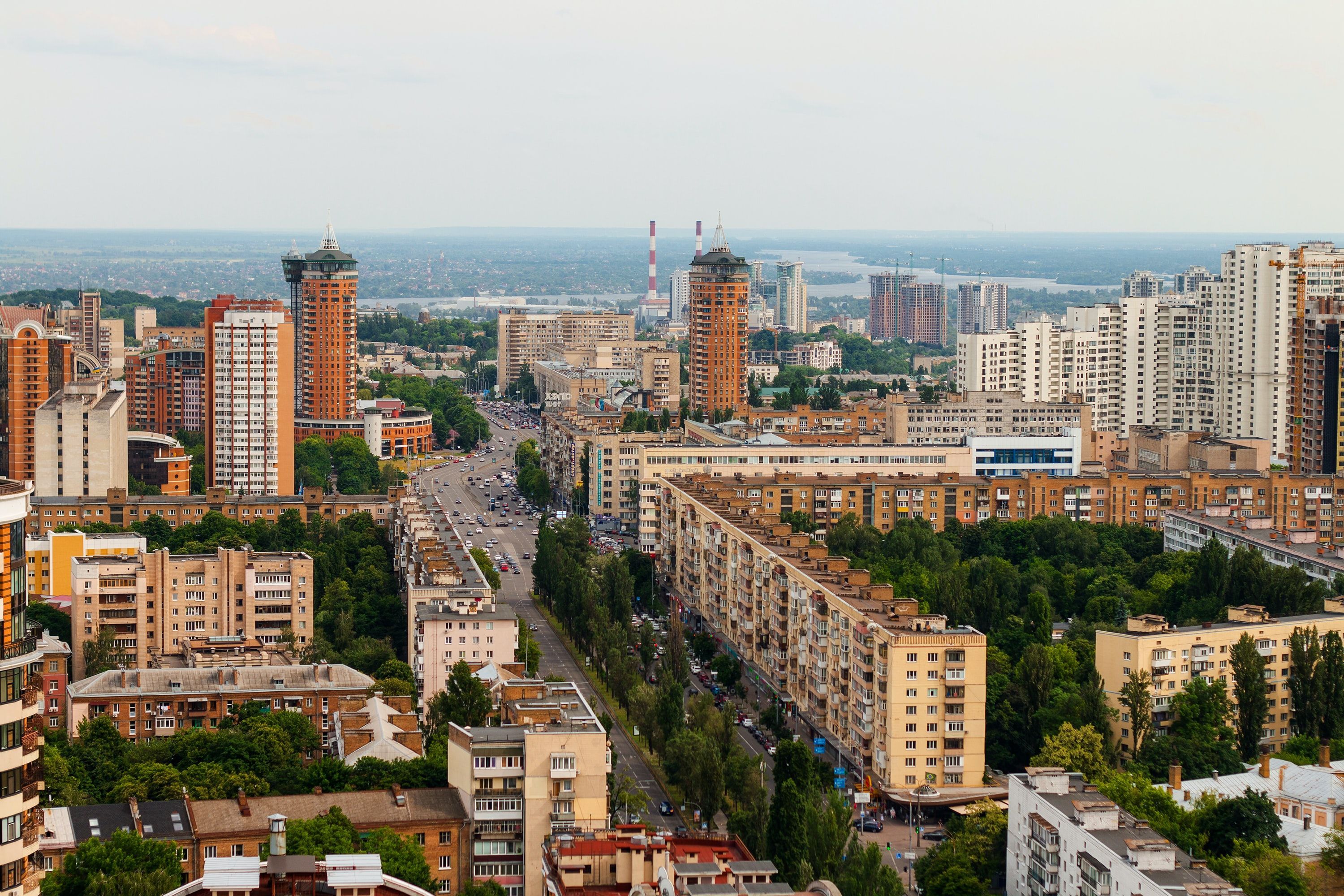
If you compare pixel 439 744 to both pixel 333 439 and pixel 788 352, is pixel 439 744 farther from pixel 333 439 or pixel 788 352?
pixel 788 352

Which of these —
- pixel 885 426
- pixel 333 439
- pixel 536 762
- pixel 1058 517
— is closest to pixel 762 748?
pixel 536 762

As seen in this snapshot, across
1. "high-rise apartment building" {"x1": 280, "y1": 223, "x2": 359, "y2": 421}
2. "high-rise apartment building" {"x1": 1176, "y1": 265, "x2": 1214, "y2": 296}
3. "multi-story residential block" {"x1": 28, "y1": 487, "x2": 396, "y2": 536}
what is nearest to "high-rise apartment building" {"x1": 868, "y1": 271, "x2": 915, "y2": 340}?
"high-rise apartment building" {"x1": 1176, "y1": 265, "x2": 1214, "y2": 296}

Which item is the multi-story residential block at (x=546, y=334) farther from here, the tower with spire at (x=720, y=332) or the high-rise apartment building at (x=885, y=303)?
the high-rise apartment building at (x=885, y=303)

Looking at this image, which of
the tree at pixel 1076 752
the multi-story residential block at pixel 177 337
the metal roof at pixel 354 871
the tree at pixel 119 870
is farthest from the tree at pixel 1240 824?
the multi-story residential block at pixel 177 337

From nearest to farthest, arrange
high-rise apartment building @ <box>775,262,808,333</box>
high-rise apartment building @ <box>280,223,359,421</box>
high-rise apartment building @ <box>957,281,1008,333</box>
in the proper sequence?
high-rise apartment building @ <box>280,223,359,421</box> → high-rise apartment building @ <box>775,262,808,333</box> → high-rise apartment building @ <box>957,281,1008,333</box>

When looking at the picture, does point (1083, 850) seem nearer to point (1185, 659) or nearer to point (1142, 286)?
point (1185, 659)

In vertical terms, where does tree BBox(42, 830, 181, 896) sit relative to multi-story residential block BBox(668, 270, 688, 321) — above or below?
below

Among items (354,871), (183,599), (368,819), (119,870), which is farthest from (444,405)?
(354,871)

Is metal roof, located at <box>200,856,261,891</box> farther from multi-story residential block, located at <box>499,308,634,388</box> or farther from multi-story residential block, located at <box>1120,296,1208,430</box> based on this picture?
multi-story residential block, located at <box>499,308,634,388</box>
